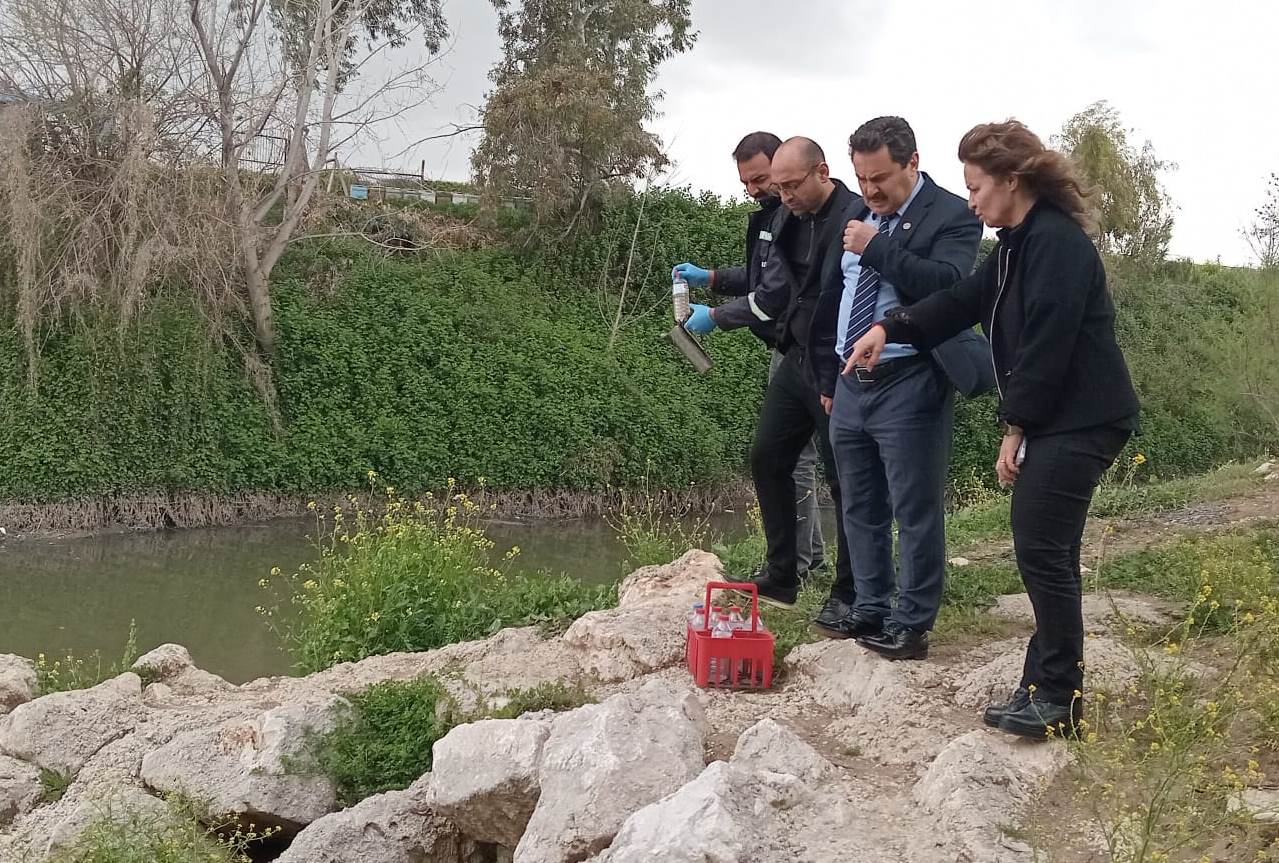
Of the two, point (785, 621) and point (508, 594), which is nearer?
point (785, 621)

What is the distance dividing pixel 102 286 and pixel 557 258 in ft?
27.5

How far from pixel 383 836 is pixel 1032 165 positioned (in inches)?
116

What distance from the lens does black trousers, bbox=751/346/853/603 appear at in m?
4.67

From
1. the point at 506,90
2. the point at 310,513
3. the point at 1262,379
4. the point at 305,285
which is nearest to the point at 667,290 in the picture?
the point at 506,90

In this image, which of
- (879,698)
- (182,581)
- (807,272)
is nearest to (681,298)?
(807,272)

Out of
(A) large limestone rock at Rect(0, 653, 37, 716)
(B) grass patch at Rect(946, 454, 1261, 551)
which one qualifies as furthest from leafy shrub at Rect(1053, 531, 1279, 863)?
(A) large limestone rock at Rect(0, 653, 37, 716)

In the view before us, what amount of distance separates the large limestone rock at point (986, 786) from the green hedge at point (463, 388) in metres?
13.7

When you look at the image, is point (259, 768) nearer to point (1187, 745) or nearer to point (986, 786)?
point (986, 786)

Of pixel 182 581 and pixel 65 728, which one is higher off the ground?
pixel 65 728

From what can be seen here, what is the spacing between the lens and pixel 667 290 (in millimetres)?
21188

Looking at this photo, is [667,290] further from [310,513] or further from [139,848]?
[139,848]

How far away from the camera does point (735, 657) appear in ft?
13.9

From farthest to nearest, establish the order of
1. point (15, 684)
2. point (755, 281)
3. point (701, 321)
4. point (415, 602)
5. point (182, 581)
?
point (182, 581), point (415, 602), point (15, 684), point (701, 321), point (755, 281)

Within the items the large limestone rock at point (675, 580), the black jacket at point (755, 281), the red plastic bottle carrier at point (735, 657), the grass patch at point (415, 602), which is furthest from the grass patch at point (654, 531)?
the red plastic bottle carrier at point (735, 657)
